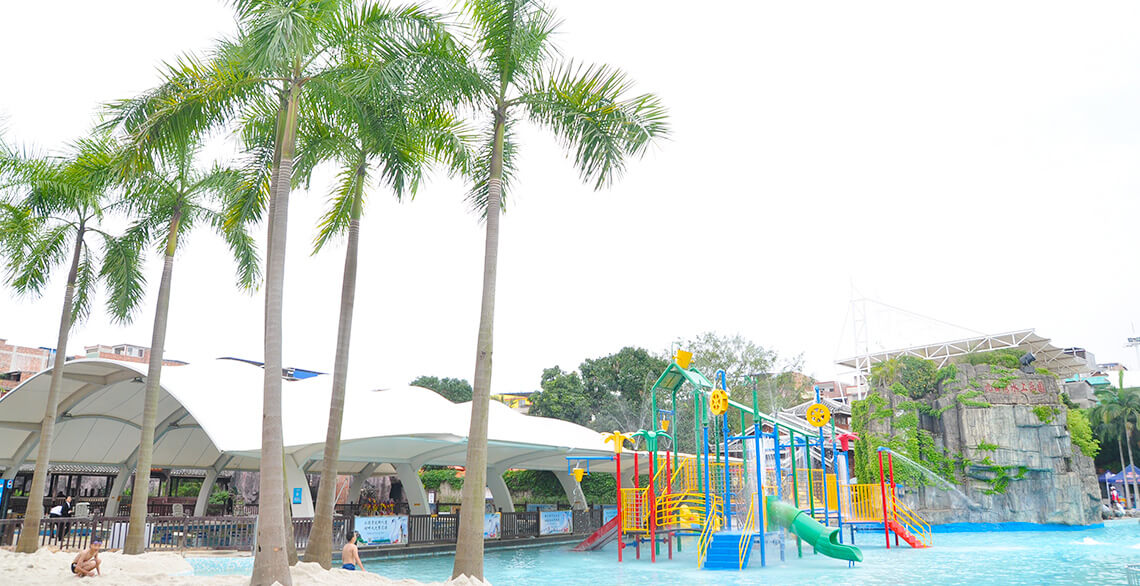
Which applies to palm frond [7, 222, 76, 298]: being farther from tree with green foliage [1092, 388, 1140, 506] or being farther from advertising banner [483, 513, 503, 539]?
tree with green foliage [1092, 388, 1140, 506]

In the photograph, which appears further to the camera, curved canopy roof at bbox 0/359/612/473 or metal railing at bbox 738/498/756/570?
curved canopy roof at bbox 0/359/612/473

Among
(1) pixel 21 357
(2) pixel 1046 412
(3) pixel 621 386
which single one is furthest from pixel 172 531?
(1) pixel 21 357

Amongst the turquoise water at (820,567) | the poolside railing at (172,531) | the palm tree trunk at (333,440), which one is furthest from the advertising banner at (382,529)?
the palm tree trunk at (333,440)

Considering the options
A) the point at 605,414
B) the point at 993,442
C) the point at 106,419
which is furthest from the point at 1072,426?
the point at 106,419

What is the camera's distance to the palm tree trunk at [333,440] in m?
13.3

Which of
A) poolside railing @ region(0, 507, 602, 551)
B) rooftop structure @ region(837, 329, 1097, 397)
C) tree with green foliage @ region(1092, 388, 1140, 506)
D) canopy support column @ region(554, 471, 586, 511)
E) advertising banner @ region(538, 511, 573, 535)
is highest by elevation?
rooftop structure @ region(837, 329, 1097, 397)

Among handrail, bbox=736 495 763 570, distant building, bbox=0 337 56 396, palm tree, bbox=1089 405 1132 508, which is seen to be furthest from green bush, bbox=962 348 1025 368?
distant building, bbox=0 337 56 396

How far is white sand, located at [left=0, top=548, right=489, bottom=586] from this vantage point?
11219mm

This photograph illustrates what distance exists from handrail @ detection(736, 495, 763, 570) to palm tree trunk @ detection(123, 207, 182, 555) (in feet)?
42.5

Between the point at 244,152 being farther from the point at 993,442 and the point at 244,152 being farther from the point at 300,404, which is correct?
the point at 993,442

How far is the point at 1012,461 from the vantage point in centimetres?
3766

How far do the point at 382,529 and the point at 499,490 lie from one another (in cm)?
825

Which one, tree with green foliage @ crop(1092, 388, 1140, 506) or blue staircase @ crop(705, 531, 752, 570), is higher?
tree with green foliage @ crop(1092, 388, 1140, 506)

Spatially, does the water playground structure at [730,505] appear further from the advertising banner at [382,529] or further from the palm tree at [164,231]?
the palm tree at [164,231]
